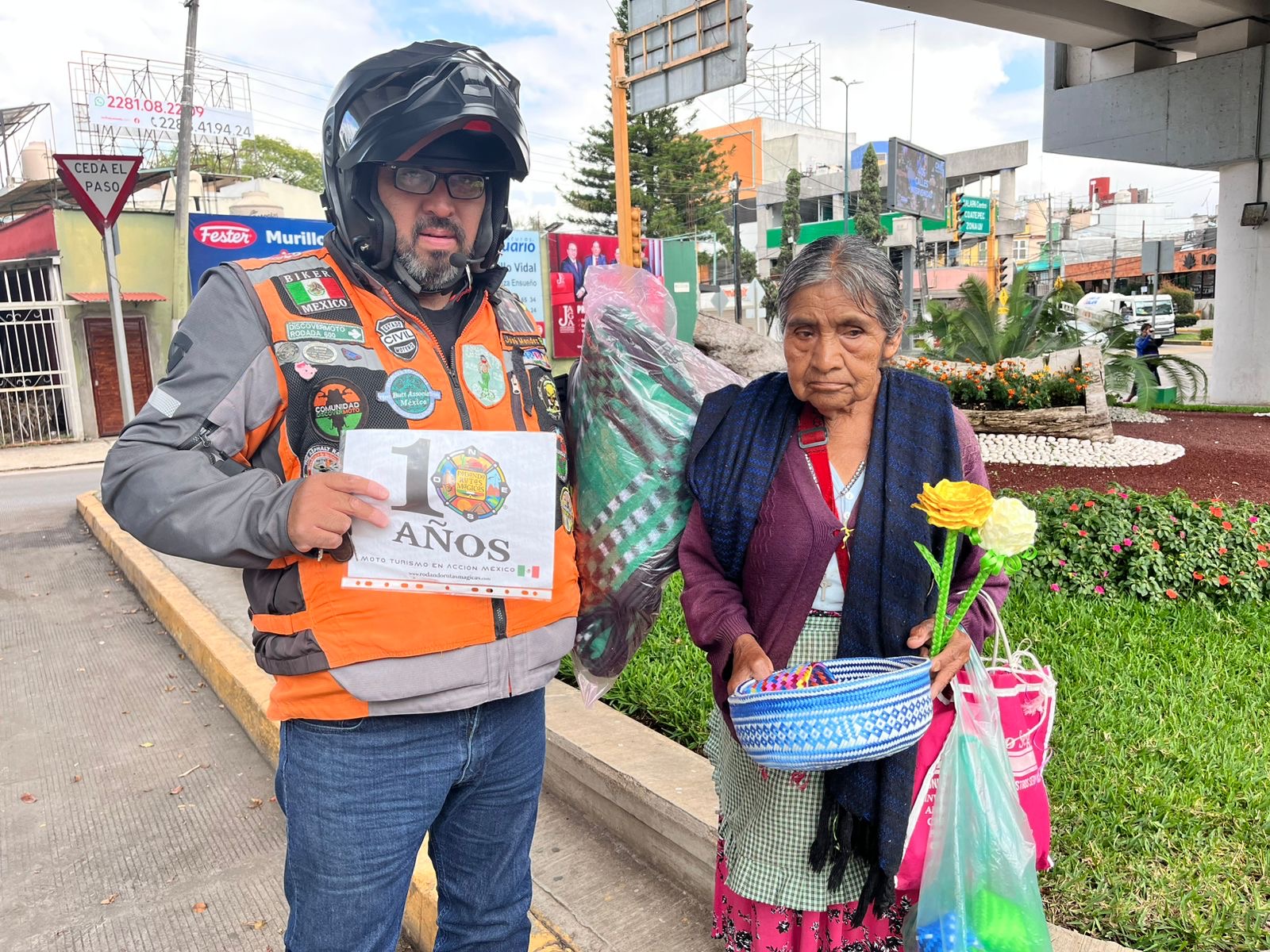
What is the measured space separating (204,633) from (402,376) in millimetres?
3914

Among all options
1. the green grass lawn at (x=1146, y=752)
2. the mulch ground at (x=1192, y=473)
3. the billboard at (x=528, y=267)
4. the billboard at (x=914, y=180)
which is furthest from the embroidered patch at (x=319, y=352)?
the billboard at (x=914, y=180)

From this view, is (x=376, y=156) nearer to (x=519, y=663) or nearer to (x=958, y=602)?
(x=519, y=663)

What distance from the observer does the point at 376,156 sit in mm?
1519

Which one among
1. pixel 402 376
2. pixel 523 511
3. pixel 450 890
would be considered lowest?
pixel 450 890

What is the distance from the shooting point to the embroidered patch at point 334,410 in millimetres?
1484

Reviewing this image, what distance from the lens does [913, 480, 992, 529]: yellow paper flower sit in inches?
58.4

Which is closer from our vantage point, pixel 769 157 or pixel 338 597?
pixel 338 597

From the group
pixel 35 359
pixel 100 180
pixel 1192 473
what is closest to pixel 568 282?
pixel 35 359

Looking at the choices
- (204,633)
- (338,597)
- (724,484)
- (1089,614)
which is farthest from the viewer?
(204,633)

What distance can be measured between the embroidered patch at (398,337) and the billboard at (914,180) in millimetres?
28297

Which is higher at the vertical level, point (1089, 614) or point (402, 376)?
point (402, 376)

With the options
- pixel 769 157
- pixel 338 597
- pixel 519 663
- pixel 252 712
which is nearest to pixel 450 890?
pixel 519 663

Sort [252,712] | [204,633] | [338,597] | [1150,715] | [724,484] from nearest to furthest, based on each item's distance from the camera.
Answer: [338,597]
[724,484]
[1150,715]
[252,712]
[204,633]

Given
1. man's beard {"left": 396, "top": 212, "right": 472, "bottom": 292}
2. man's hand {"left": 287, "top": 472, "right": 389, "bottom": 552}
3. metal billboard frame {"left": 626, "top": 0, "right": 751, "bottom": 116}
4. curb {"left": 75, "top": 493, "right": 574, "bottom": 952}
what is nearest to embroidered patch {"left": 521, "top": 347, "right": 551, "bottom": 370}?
man's beard {"left": 396, "top": 212, "right": 472, "bottom": 292}
